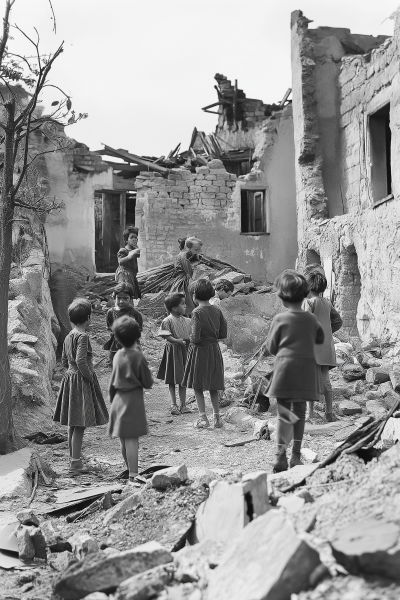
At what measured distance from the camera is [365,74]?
12.4m

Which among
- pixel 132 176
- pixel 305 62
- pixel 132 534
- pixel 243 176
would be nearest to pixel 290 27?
pixel 305 62

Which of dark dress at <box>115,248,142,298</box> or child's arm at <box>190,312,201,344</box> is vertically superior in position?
dark dress at <box>115,248,142,298</box>

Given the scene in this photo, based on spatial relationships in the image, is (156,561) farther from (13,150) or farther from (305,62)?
(305,62)

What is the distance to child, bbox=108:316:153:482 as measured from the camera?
5172mm

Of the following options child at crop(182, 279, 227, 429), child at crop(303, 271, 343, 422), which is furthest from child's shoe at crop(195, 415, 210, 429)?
child at crop(303, 271, 343, 422)

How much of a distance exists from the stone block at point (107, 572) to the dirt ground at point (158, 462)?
0.41 meters

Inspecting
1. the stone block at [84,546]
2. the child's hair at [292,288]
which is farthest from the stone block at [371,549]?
the child's hair at [292,288]

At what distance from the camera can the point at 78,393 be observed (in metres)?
6.20

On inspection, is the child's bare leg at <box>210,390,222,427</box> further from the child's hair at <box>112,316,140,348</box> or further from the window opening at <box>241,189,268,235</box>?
the window opening at <box>241,189,268,235</box>

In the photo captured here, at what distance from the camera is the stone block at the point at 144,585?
114 inches

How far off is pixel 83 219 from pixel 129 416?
42.8 feet

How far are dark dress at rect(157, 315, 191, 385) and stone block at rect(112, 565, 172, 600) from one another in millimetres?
4994

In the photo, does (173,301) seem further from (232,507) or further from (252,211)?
(252,211)

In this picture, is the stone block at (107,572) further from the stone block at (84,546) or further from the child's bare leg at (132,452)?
the child's bare leg at (132,452)
